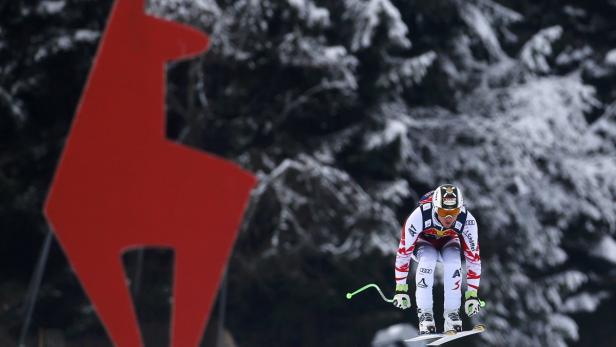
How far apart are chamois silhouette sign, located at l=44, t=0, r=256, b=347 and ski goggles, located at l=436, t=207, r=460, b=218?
9.00 metres

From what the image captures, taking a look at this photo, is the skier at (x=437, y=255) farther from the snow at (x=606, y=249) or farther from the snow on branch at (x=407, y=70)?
the snow at (x=606, y=249)

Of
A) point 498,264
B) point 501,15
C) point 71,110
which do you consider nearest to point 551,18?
point 501,15

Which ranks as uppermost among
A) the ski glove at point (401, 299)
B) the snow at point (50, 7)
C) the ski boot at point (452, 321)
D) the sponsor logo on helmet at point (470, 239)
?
the sponsor logo on helmet at point (470, 239)

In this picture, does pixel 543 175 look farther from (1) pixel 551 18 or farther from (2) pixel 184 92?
(2) pixel 184 92

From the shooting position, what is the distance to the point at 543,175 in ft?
86.0

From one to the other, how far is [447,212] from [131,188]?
10163 mm

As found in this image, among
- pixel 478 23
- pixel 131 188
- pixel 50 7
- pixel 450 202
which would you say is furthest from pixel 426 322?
pixel 478 23

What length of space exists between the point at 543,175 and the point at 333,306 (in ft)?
17.2

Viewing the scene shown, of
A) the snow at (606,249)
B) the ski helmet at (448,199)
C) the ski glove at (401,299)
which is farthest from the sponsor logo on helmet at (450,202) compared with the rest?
the snow at (606,249)

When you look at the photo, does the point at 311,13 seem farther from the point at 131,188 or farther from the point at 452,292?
the point at 452,292

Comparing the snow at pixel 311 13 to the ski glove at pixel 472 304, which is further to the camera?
the snow at pixel 311 13

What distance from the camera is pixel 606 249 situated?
26.9m

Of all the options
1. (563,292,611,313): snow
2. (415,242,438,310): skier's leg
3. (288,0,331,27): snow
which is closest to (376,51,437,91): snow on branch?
(288,0,331,27): snow

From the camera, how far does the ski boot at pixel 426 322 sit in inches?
387
